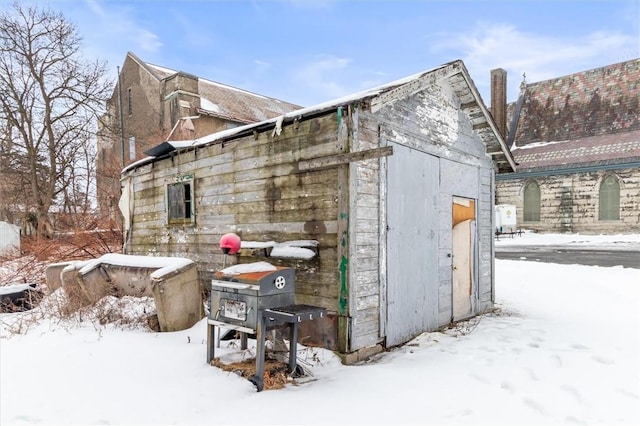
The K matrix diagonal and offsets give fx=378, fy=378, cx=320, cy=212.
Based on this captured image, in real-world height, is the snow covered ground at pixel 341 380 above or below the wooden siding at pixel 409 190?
below

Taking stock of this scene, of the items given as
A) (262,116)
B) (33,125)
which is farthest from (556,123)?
(33,125)

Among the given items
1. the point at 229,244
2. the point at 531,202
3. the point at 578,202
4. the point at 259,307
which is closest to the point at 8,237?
the point at 229,244

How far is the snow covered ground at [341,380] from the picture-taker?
341 cm

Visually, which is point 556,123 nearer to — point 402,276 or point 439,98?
point 439,98

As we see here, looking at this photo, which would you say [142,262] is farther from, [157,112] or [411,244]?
[157,112]

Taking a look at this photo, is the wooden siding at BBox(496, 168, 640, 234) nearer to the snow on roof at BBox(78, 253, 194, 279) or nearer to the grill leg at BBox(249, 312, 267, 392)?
the snow on roof at BBox(78, 253, 194, 279)

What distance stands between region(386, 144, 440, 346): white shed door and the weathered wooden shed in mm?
28

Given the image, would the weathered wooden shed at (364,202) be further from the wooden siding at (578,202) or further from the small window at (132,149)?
the wooden siding at (578,202)

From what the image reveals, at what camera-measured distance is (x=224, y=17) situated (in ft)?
34.3

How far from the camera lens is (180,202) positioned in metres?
7.88

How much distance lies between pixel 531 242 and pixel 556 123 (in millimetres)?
10433

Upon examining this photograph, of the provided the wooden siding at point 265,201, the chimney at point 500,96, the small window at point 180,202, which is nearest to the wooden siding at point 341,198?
the wooden siding at point 265,201

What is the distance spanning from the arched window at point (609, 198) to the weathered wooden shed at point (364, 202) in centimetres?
1926

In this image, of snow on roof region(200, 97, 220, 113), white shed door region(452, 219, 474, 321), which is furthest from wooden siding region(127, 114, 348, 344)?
snow on roof region(200, 97, 220, 113)
